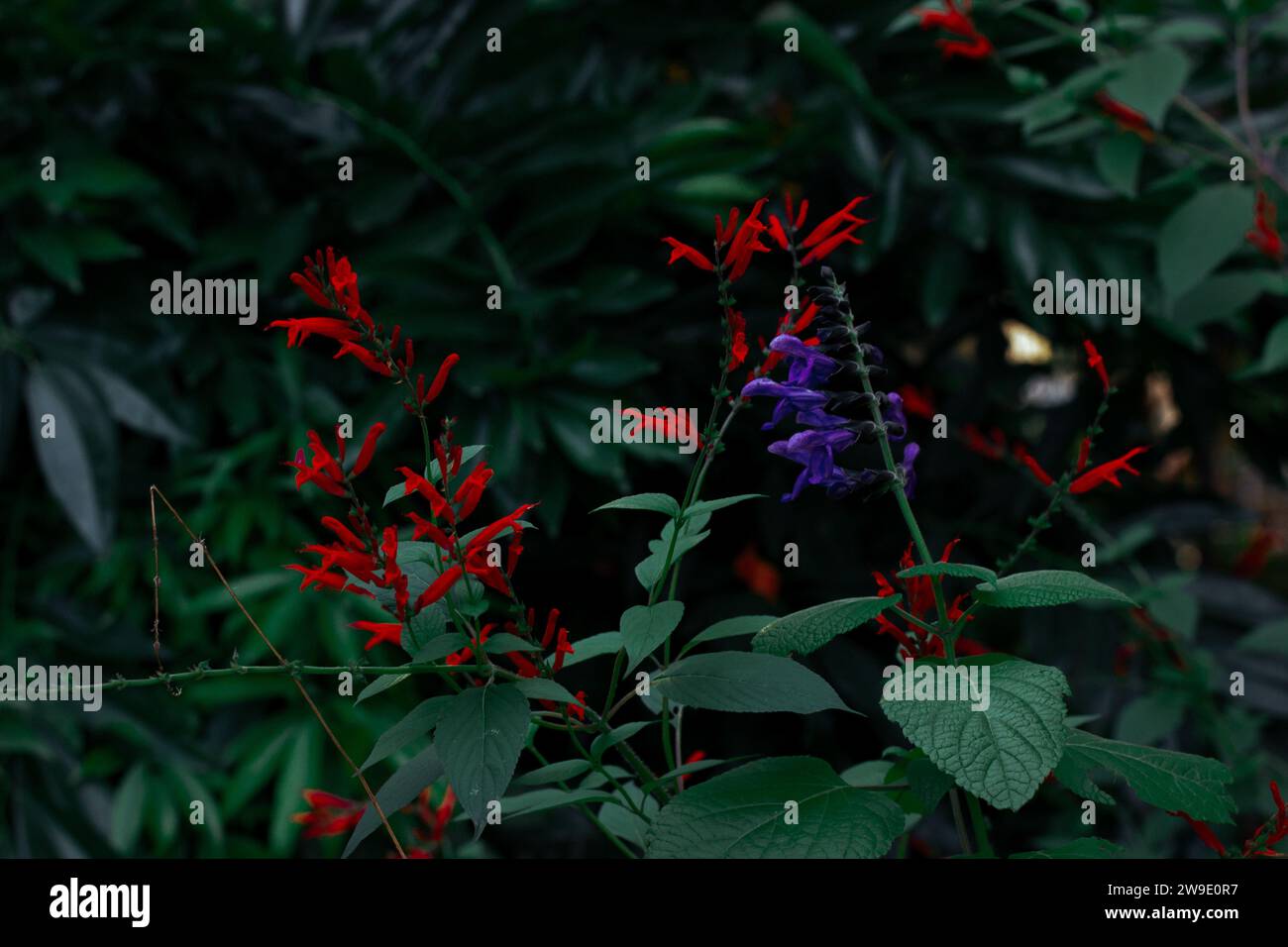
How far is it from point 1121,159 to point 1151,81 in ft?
0.33

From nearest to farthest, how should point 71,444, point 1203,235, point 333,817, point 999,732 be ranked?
point 999,732, point 333,817, point 1203,235, point 71,444

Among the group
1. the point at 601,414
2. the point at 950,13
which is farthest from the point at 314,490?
the point at 950,13

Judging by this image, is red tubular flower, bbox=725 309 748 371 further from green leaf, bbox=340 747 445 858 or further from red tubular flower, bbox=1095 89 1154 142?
red tubular flower, bbox=1095 89 1154 142

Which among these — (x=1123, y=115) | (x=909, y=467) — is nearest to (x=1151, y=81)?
(x=1123, y=115)

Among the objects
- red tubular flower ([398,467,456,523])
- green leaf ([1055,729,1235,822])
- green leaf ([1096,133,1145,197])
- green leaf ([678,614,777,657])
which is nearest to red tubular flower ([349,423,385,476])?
red tubular flower ([398,467,456,523])

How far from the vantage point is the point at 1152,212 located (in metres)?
1.31

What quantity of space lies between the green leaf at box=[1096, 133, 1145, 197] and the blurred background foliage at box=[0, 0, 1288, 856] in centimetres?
4

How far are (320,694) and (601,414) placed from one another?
45 centimetres

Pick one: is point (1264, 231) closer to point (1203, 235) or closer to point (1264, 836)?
point (1203, 235)

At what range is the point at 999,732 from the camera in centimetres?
31

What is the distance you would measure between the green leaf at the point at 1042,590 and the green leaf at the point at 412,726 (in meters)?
0.16

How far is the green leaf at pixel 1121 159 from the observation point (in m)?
1.00

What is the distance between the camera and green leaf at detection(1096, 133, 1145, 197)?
3.30 ft
